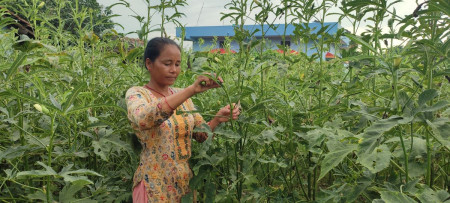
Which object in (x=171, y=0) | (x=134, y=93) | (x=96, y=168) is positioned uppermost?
(x=171, y=0)

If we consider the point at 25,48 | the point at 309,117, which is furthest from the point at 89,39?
the point at 309,117

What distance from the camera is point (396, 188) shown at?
111 cm

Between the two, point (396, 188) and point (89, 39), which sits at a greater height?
point (89, 39)

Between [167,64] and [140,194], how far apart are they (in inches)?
24.8

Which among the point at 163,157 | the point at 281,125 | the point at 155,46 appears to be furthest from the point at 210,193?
the point at 155,46

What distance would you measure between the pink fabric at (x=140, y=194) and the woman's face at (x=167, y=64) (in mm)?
509

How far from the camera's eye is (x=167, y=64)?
176 cm

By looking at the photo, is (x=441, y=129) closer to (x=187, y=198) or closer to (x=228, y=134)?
(x=228, y=134)

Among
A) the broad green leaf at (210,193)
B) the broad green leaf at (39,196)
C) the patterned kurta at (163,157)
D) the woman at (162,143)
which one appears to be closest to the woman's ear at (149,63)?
the woman at (162,143)

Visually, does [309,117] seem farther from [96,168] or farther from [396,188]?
[96,168]

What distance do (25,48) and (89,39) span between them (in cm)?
45

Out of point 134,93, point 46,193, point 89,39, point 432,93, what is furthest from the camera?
point 89,39

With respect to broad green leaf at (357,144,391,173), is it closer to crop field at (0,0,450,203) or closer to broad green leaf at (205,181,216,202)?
crop field at (0,0,450,203)

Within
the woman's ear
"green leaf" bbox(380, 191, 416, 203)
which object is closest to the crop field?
"green leaf" bbox(380, 191, 416, 203)
